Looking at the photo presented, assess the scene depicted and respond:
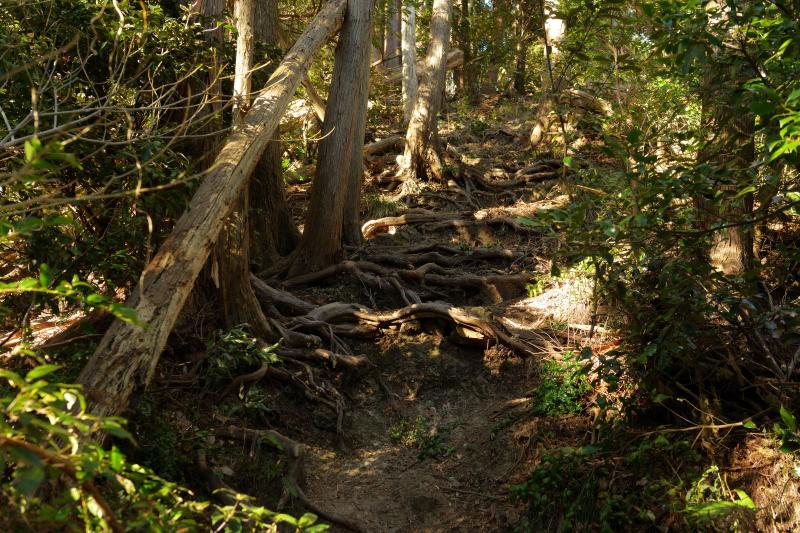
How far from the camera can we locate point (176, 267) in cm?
446

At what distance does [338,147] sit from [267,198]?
1239mm

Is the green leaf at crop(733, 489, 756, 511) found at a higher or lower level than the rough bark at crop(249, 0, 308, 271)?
lower

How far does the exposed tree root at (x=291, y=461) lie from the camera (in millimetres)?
5070

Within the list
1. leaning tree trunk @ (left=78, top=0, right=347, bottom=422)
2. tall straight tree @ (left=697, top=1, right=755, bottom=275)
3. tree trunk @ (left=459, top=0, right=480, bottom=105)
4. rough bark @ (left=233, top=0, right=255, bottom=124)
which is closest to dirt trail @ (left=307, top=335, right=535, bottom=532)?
leaning tree trunk @ (left=78, top=0, right=347, bottom=422)

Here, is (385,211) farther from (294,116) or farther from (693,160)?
(693,160)

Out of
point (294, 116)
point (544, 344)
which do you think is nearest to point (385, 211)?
point (294, 116)

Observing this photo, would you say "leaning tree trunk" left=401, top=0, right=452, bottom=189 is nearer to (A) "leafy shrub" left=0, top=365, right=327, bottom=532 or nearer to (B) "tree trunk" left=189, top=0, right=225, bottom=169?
(B) "tree trunk" left=189, top=0, right=225, bottom=169

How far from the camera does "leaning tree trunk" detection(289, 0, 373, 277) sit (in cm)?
880

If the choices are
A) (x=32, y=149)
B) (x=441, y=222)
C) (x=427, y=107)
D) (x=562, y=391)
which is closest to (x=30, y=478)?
(x=32, y=149)

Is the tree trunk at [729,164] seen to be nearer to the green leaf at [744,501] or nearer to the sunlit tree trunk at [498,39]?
the green leaf at [744,501]

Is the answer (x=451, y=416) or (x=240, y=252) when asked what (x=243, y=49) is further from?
(x=451, y=416)

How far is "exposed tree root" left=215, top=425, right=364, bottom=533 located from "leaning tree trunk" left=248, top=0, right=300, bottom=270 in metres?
3.38

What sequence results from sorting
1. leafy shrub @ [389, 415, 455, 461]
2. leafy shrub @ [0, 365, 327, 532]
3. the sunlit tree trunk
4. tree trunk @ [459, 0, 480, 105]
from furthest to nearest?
tree trunk @ [459, 0, 480, 105], the sunlit tree trunk, leafy shrub @ [389, 415, 455, 461], leafy shrub @ [0, 365, 327, 532]

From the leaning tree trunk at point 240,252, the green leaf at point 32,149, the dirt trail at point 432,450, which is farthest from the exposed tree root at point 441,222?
the green leaf at point 32,149
